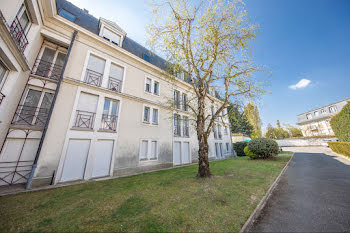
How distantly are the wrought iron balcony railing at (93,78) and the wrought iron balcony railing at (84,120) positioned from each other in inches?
83.3

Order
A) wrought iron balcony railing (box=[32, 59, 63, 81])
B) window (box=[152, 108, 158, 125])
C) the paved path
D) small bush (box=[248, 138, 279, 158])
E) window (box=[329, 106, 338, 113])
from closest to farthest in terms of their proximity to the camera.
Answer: the paved path < wrought iron balcony railing (box=[32, 59, 63, 81]) < window (box=[152, 108, 158, 125]) < small bush (box=[248, 138, 279, 158]) < window (box=[329, 106, 338, 113])

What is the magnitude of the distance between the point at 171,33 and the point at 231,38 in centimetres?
355

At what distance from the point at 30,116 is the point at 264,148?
17.9 metres

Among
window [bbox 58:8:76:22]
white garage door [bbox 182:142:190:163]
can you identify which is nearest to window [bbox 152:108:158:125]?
white garage door [bbox 182:142:190:163]

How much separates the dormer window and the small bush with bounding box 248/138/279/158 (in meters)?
15.9

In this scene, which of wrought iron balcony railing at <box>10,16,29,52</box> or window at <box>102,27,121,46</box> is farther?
window at <box>102,27,121,46</box>

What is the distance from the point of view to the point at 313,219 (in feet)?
9.84

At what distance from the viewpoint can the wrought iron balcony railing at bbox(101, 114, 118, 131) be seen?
332 inches

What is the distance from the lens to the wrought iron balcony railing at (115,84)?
9234mm

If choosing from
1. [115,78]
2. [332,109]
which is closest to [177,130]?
[115,78]

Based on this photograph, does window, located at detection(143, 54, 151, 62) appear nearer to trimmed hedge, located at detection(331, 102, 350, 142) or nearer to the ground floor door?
the ground floor door

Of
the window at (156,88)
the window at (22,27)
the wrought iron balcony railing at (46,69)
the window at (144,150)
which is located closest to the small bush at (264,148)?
the window at (144,150)

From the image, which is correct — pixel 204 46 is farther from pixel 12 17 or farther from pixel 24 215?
pixel 24 215

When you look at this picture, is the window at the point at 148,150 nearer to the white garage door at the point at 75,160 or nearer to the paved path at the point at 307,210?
the white garage door at the point at 75,160
